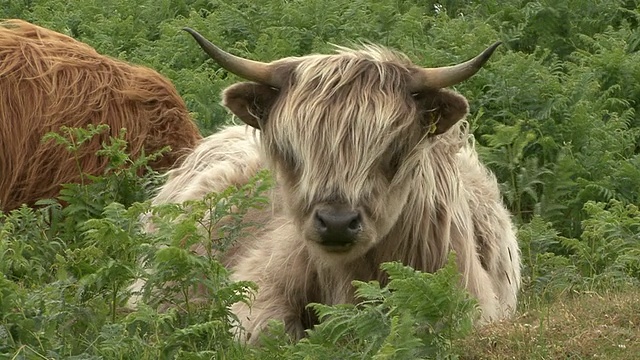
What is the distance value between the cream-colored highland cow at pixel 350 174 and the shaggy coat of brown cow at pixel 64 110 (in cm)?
205

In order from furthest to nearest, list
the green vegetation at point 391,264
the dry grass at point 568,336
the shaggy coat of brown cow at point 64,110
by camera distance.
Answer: the shaggy coat of brown cow at point 64,110 → the green vegetation at point 391,264 → the dry grass at point 568,336

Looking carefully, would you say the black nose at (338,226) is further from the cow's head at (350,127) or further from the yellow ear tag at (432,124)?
the yellow ear tag at (432,124)

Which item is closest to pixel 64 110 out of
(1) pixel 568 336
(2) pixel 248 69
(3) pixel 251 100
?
(3) pixel 251 100

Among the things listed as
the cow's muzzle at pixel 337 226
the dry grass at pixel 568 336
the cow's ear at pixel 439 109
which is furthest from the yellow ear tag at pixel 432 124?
the dry grass at pixel 568 336

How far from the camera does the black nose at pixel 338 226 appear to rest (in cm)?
597

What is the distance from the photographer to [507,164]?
356 inches

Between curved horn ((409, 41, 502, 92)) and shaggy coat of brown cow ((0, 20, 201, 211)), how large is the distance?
2825mm

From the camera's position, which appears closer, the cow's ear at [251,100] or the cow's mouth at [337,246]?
the cow's mouth at [337,246]

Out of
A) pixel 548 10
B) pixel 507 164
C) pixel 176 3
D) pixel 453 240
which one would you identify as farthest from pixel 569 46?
pixel 453 240

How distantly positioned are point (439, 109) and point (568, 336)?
1.31 meters

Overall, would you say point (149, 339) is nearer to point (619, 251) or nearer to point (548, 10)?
point (619, 251)

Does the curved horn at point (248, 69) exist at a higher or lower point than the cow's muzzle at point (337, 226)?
higher

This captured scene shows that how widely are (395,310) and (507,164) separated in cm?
380

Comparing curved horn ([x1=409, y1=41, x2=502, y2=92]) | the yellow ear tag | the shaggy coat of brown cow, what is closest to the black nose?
the yellow ear tag
